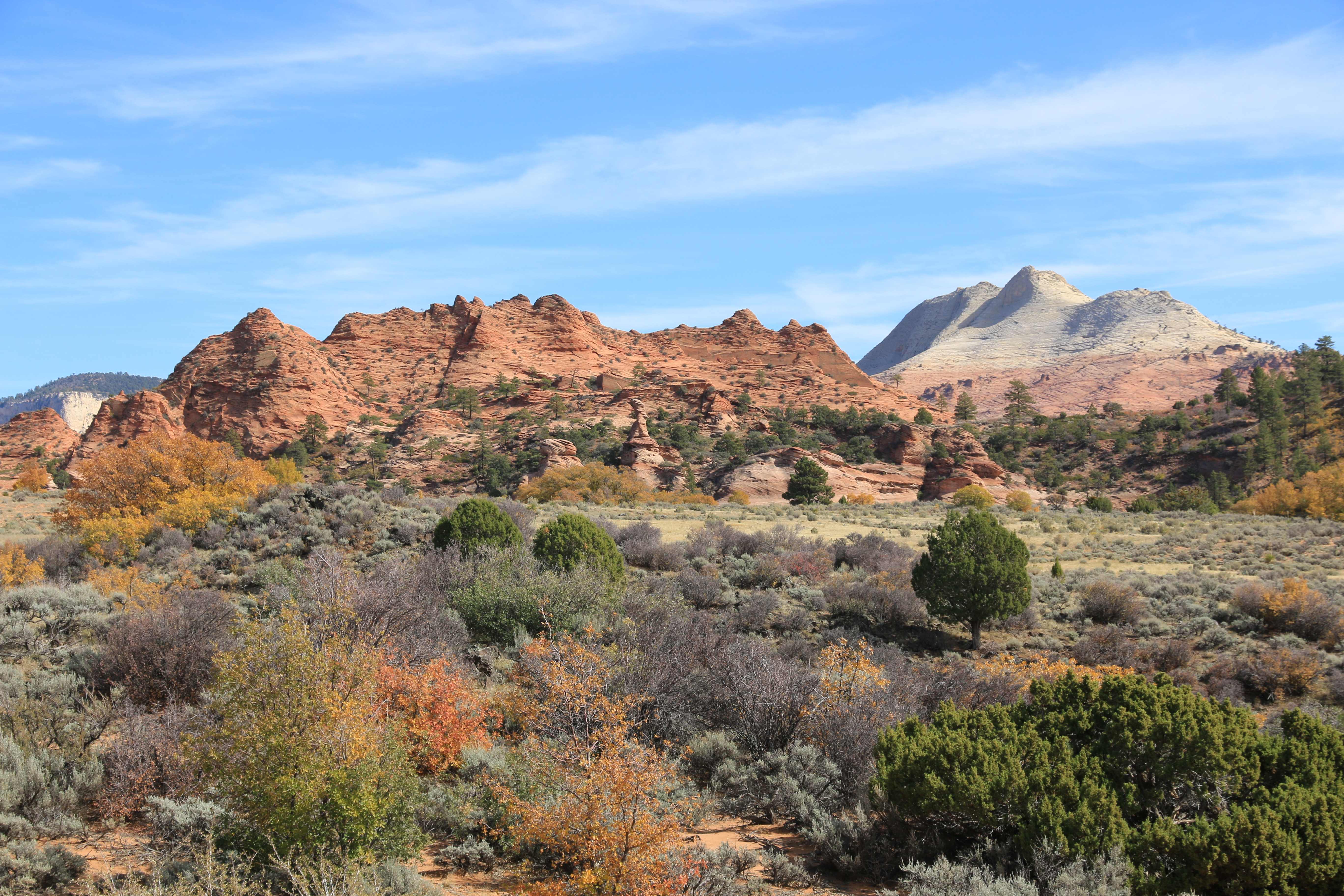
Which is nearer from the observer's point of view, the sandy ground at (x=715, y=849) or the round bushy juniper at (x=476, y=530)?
the sandy ground at (x=715, y=849)

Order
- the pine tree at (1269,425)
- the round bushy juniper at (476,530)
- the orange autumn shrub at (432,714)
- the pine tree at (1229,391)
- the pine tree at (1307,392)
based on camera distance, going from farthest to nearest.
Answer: the pine tree at (1229,391) < the pine tree at (1307,392) < the pine tree at (1269,425) < the round bushy juniper at (476,530) < the orange autumn shrub at (432,714)

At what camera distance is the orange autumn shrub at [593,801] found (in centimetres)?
544

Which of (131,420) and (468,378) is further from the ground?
(468,378)

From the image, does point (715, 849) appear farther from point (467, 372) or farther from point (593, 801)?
point (467, 372)

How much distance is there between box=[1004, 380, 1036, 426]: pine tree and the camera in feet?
270

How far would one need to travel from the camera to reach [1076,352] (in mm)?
153625

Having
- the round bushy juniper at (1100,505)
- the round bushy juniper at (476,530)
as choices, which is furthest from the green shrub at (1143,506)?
the round bushy juniper at (476,530)

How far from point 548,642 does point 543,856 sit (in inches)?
201

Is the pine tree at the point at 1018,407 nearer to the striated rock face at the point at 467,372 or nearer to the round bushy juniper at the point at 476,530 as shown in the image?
the striated rock face at the point at 467,372

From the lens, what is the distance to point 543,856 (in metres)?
6.69

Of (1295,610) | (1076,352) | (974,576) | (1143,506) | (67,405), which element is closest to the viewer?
(974,576)

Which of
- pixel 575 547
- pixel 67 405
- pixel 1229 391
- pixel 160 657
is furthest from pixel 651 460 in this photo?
pixel 67 405

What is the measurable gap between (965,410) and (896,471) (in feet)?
83.4

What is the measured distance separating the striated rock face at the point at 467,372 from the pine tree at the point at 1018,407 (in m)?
9.70
